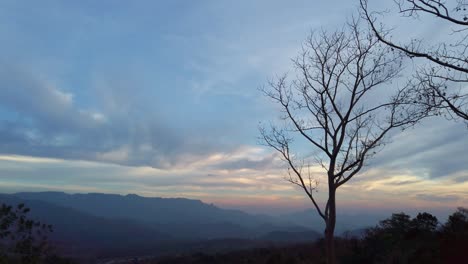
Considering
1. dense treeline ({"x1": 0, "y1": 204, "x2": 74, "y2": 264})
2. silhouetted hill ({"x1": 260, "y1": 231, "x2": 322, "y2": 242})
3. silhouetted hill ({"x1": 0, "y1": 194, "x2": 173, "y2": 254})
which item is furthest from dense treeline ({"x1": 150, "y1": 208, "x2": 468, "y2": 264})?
silhouetted hill ({"x1": 0, "y1": 194, "x2": 173, "y2": 254})

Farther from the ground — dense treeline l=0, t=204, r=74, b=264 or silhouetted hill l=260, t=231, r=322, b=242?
silhouetted hill l=260, t=231, r=322, b=242

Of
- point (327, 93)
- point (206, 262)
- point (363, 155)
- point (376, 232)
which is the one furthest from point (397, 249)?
point (206, 262)

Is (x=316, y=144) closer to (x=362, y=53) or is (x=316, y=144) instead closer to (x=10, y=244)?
(x=362, y=53)

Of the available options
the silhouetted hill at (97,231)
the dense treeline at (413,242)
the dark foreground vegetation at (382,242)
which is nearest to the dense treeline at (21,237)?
the dark foreground vegetation at (382,242)

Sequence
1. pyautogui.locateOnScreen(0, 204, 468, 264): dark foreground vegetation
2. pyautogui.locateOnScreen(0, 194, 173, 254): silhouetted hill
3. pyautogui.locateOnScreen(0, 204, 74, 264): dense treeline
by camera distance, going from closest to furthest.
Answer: pyautogui.locateOnScreen(0, 204, 74, 264): dense treeline → pyautogui.locateOnScreen(0, 204, 468, 264): dark foreground vegetation → pyautogui.locateOnScreen(0, 194, 173, 254): silhouetted hill

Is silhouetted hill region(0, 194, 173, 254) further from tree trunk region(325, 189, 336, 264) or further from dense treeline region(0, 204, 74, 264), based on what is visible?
tree trunk region(325, 189, 336, 264)

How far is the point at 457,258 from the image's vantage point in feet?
45.5

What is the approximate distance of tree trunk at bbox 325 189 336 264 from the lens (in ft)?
38.2

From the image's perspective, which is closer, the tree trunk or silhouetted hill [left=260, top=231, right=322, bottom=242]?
the tree trunk

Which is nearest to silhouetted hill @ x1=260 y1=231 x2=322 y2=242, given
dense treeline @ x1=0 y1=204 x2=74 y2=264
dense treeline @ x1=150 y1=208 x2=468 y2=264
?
dense treeline @ x1=150 y1=208 x2=468 y2=264

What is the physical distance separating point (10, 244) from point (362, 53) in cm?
1126

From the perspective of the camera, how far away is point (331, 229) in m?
11.8

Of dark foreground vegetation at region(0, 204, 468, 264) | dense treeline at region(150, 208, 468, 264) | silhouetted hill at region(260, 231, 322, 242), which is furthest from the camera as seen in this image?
silhouetted hill at region(260, 231, 322, 242)

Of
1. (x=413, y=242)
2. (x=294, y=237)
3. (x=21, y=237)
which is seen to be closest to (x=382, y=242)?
(x=413, y=242)
